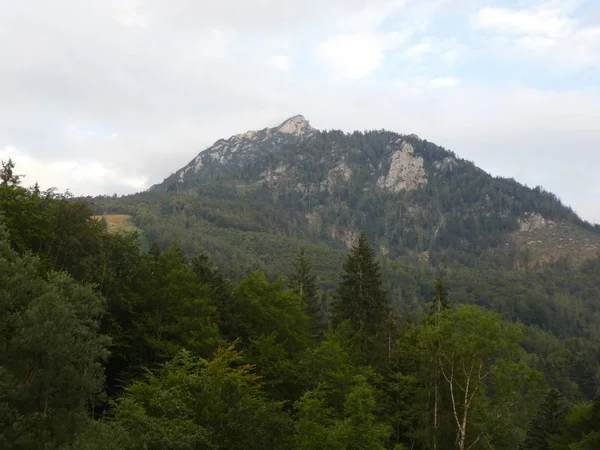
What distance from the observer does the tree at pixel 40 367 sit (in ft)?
60.2

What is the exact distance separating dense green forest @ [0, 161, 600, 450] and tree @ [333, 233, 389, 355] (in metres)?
0.15

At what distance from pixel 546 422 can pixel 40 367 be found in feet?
191

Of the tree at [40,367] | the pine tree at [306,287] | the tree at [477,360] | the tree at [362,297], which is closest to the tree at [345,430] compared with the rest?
the tree at [477,360]

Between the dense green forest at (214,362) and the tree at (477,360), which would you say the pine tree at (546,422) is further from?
the tree at (477,360)

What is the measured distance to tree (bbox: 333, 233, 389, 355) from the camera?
172ft

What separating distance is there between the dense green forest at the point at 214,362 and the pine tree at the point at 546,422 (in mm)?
151

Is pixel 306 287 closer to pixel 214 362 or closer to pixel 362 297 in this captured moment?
pixel 362 297

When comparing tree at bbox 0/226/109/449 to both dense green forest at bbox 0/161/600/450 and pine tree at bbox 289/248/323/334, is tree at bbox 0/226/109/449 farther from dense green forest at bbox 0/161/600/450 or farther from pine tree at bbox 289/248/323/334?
pine tree at bbox 289/248/323/334

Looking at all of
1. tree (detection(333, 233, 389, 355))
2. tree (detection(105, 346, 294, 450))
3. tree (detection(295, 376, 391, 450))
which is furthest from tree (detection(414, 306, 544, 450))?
tree (detection(333, 233, 389, 355))

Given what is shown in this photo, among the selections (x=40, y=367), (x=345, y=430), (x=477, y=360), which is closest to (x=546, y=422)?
(x=477, y=360)

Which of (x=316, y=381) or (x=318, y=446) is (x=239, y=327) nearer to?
(x=316, y=381)

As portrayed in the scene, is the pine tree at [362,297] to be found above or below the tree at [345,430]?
above

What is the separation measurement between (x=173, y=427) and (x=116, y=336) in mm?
18313

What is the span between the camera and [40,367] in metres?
20.2
